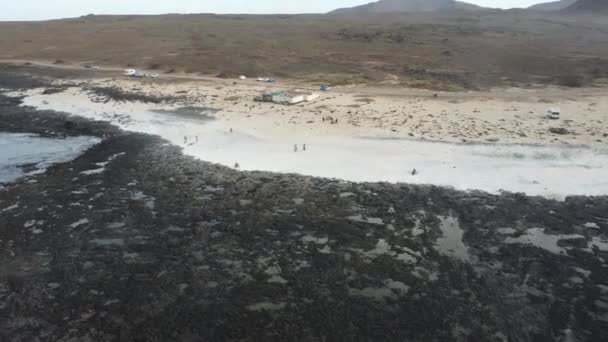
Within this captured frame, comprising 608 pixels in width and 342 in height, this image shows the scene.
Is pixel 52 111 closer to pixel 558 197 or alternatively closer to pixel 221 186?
pixel 221 186

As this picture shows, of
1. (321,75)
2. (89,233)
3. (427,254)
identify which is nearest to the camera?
(427,254)

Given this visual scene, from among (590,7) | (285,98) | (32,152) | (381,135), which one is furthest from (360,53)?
(590,7)

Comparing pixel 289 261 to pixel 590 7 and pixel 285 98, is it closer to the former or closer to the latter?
pixel 285 98

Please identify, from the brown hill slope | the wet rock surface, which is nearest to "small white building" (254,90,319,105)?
the wet rock surface

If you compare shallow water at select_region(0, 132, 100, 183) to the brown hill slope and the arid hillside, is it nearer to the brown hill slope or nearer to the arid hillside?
the arid hillside

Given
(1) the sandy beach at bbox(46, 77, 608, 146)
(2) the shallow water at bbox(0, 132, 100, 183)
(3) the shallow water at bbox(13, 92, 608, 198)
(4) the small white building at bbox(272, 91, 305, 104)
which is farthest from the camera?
(4) the small white building at bbox(272, 91, 305, 104)

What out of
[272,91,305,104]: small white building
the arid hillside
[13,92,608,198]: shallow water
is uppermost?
the arid hillside

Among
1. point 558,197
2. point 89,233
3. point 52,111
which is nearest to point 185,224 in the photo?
point 89,233
